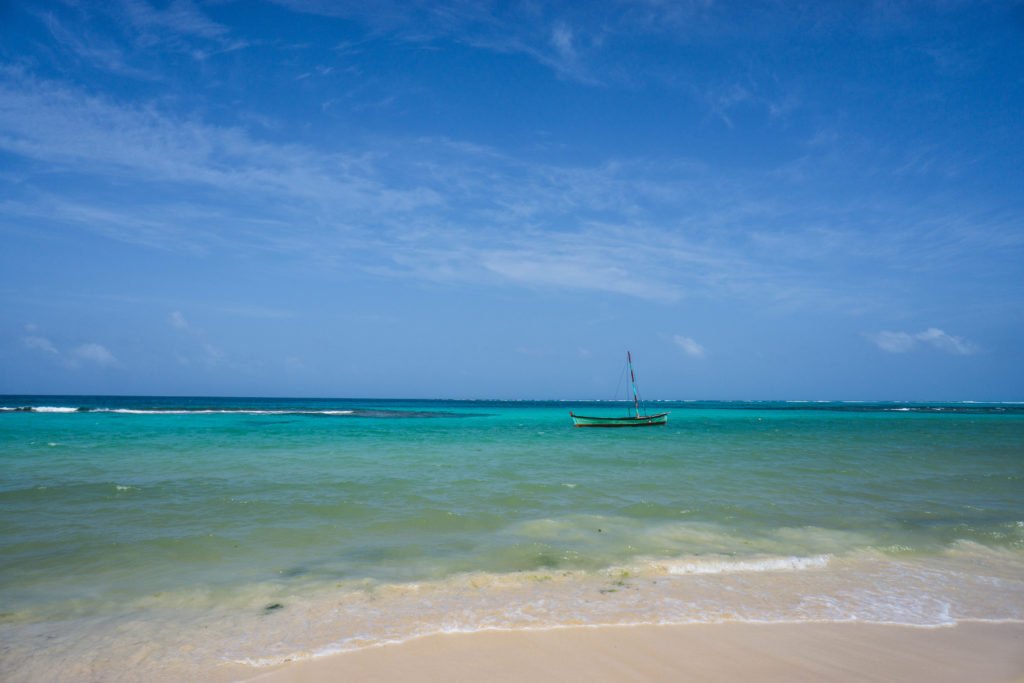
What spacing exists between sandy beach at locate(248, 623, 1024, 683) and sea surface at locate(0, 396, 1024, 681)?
289 mm

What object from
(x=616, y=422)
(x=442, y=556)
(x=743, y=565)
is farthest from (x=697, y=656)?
(x=616, y=422)

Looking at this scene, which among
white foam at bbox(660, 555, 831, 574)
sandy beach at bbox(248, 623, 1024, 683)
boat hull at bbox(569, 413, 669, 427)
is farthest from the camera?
boat hull at bbox(569, 413, 669, 427)

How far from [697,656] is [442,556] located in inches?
161

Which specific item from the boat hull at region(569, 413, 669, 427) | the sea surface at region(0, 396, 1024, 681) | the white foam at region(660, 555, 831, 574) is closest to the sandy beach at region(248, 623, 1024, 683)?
the sea surface at region(0, 396, 1024, 681)

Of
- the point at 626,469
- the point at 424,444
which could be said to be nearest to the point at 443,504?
the point at 626,469

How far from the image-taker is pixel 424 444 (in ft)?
86.4

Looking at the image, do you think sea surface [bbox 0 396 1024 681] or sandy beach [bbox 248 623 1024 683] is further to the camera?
sea surface [bbox 0 396 1024 681]

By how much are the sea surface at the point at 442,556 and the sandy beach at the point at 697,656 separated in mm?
289

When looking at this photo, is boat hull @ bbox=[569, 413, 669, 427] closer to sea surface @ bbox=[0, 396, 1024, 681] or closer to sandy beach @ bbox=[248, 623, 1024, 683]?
sea surface @ bbox=[0, 396, 1024, 681]

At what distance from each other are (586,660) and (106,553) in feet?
24.3

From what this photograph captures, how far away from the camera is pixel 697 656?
4.96 metres

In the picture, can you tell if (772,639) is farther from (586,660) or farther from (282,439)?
(282,439)

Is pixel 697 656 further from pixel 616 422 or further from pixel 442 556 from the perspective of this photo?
pixel 616 422

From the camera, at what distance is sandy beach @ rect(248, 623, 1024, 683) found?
460 cm
